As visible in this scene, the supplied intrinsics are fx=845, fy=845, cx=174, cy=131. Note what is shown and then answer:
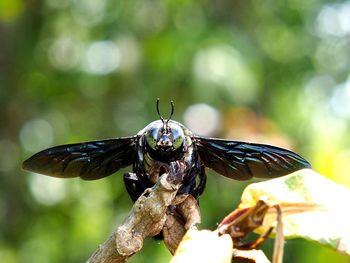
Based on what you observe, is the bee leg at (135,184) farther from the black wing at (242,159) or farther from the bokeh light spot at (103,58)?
the bokeh light spot at (103,58)

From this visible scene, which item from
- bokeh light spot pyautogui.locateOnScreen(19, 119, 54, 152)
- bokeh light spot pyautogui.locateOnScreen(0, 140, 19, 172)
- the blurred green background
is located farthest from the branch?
bokeh light spot pyautogui.locateOnScreen(19, 119, 54, 152)

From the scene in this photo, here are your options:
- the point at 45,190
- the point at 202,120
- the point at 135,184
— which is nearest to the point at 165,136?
the point at 135,184

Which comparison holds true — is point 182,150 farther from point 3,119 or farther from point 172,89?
point 3,119

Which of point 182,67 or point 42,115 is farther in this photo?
point 42,115

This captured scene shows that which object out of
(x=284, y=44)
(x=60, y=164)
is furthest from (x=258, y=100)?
(x=60, y=164)

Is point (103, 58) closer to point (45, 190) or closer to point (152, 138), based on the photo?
point (45, 190)

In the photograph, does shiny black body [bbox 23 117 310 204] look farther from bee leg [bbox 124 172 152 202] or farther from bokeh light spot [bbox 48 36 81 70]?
bokeh light spot [bbox 48 36 81 70]

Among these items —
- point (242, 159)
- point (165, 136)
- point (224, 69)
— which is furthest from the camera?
point (224, 69)

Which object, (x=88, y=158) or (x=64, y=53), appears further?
(x=64, y=53)
